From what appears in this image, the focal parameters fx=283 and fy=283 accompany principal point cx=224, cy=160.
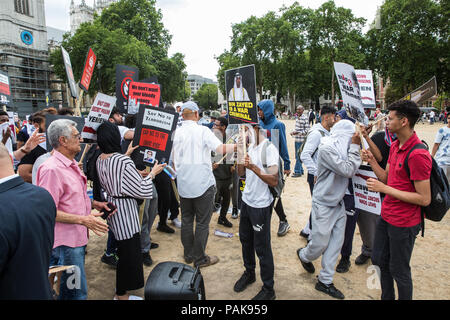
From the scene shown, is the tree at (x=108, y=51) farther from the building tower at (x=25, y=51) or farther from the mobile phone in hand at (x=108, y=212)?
the mobile phone in hand at (x=108, y=212)

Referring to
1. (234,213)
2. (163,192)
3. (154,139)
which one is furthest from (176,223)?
(154,139)

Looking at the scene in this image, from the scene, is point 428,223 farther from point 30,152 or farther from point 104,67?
point 104,67

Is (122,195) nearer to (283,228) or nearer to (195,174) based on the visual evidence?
(195,174)

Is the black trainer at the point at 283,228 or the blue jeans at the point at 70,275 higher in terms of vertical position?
the blue jeans at the point at 70,275

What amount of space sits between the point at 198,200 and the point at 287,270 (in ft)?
5.07

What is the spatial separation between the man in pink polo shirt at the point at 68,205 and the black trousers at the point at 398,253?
102 inches

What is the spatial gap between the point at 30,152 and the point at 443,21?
39496 millimetres

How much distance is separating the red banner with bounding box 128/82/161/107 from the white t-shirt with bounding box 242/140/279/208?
2415mm

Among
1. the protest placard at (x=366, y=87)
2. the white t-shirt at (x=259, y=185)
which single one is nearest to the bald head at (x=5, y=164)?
the white t-shirt at (x=259, y=185)

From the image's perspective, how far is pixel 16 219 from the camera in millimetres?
1448

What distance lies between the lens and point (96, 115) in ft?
12.6

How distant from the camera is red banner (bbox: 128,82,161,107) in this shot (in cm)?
477

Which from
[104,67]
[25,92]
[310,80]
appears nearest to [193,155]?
[104,67]

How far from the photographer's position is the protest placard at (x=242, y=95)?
10.3ft
